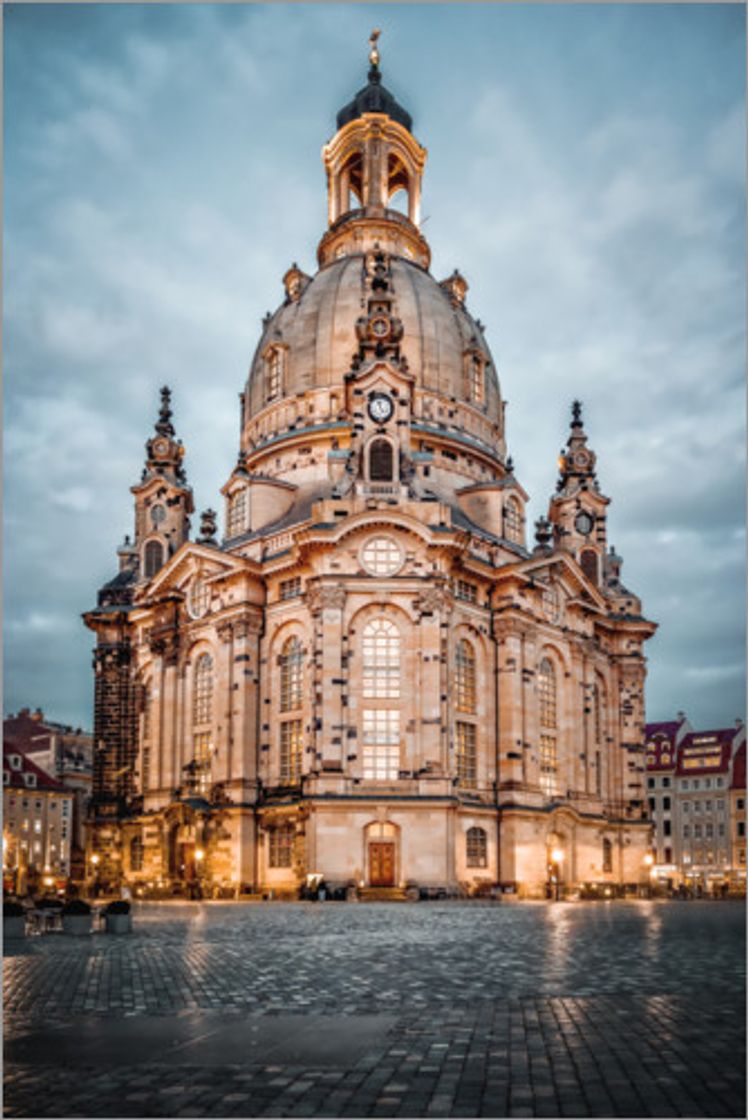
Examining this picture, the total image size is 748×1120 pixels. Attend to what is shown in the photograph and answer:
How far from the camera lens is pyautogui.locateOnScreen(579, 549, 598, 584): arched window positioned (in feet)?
297

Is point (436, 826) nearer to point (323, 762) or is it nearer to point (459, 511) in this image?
point (323, 762)

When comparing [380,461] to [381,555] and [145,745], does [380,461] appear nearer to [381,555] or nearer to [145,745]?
[381,555]

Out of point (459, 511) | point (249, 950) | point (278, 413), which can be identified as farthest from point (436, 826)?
point (249, 950)

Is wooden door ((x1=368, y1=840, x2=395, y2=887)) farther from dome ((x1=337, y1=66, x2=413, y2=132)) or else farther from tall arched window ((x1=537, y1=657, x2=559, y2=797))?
dome ((x1=337, y1=66, x2=413, y2=132))

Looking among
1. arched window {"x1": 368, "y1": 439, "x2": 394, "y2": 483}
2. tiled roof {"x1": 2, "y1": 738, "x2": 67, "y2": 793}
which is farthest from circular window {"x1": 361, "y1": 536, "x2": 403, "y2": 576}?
tiled roof {"x1": 2, "y1": 738, "x2": 67, "y2": 793}

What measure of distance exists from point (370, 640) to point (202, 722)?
52.5ft

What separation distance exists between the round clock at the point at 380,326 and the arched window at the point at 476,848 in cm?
3177

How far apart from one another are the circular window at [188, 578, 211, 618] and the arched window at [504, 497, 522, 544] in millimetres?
21124

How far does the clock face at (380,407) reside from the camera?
70.8 metres

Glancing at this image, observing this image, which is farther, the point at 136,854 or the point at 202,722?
the point at 136,854

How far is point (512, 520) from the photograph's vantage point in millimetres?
81938

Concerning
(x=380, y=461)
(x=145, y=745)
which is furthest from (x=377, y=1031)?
(x=145, y=745)

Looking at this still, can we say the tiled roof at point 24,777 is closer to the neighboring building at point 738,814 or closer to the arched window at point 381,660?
the arched window at point 381,660

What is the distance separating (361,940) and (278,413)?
6160cm
